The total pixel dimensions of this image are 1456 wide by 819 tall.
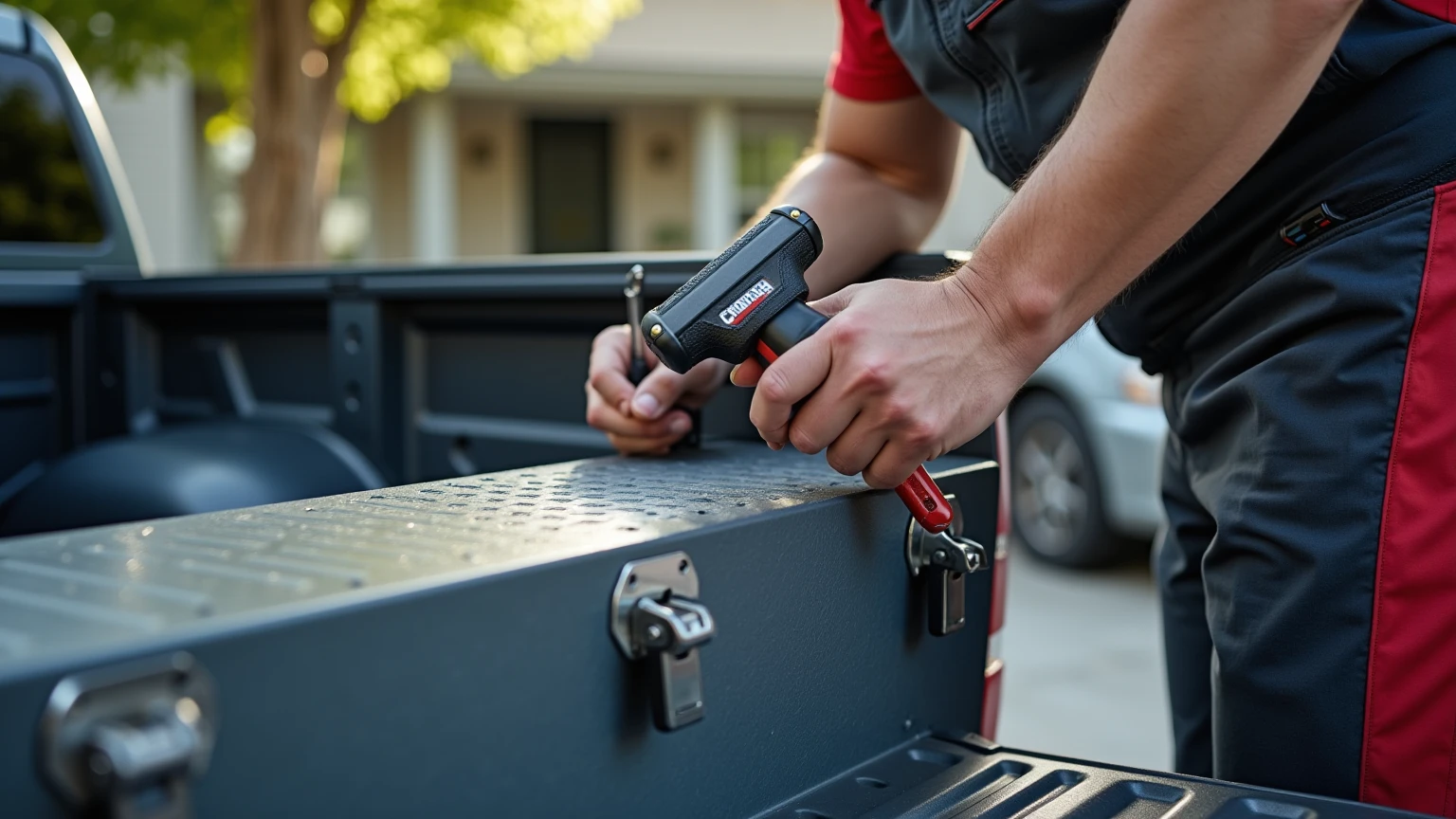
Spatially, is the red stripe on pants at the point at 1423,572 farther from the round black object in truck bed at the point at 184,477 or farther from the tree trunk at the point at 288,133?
the tree trunk at the point at 288,133

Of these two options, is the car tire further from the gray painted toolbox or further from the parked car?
the gray painted toolbox

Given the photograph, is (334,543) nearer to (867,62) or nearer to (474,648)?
(474,648)

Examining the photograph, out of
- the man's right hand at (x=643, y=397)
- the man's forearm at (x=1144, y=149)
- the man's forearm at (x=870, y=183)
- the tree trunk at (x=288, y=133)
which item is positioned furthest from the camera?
the tree trunk at (x=288, y=133)

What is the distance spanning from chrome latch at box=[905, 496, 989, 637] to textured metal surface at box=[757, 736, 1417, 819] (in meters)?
0.15

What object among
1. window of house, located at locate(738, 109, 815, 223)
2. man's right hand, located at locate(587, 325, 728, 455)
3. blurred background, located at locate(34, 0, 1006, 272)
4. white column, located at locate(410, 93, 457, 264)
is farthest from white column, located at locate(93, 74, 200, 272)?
man's right hand, located at locate(587, 325, 728, 455)

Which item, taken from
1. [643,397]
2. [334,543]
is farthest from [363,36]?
[334,543]

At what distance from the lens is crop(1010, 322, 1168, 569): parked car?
5211mm

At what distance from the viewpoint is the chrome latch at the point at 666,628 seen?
3.37 ft

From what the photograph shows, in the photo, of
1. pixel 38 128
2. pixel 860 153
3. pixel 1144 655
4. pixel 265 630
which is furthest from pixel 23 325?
pixel 1144 655

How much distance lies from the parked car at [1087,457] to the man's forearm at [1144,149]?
3838 mm

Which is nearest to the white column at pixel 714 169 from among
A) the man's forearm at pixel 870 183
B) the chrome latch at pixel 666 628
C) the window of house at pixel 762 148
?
the window of house at pixel 762 148

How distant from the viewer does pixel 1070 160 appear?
4.09 ft

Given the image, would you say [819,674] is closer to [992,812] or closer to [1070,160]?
[992,812]

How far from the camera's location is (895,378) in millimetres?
1247
